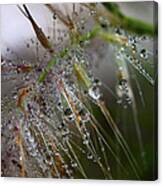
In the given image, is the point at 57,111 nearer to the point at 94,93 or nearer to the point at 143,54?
the point at 94,93

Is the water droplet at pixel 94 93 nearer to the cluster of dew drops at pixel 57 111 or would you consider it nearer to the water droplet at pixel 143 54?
the cluster of dew drops at pixel 57 111

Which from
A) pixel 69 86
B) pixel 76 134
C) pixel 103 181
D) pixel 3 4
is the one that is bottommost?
pixel 103 181

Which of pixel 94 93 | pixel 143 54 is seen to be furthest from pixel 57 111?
pixel 143 54

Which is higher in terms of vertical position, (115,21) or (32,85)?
(115,21)

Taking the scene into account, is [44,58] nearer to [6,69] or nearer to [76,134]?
[6,69]

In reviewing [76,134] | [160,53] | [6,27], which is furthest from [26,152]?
[160,53]

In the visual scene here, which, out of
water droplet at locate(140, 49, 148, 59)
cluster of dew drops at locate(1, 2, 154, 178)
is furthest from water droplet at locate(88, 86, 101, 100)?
water droplet at locate(140, 49, 148, 59)

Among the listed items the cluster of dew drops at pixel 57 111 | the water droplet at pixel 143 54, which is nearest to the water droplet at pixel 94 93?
the cluster of dew drops at pixel 57 111

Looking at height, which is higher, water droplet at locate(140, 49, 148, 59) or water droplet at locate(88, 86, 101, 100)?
water droplet at locate(140, 49, 148, 59)

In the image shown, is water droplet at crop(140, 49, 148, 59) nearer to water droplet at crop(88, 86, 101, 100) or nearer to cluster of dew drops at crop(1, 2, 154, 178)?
cluster of dew drops at crop(1, 2, 154, 178)

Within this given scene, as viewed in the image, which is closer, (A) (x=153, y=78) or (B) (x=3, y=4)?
(A) (x=153, y=78)
